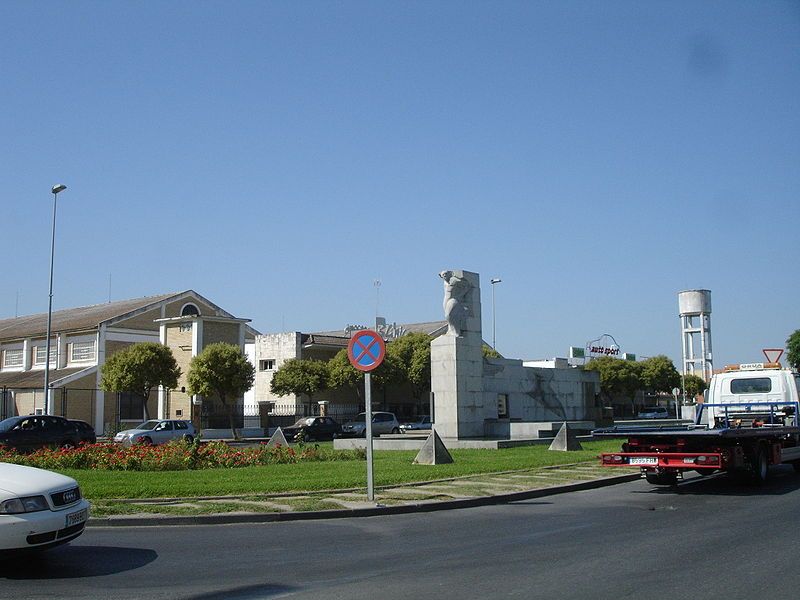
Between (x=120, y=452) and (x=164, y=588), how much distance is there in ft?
44.2

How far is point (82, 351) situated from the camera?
55375 mm

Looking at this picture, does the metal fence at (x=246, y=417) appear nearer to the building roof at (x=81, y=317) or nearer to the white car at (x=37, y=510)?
the building roof at (x=81, y=317)

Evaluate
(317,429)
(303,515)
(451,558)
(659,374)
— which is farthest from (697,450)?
(659,374)

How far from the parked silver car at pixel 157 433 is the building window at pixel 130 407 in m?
15.3

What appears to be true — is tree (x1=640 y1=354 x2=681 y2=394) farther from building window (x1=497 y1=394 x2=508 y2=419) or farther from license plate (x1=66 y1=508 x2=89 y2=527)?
license plate (x1=66 y1=508 x2=89 y2=527)

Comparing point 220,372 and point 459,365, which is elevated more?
point 220,372

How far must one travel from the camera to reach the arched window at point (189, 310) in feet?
194

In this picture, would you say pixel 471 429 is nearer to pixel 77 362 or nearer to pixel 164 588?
pixel 164 588

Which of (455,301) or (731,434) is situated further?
(455,301)

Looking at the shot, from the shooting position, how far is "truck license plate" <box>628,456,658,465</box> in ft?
51.3

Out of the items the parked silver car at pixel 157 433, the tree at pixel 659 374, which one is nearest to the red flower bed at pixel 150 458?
the parked silver car at pixel 157 433

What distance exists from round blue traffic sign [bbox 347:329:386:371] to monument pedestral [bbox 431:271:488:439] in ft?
56.3

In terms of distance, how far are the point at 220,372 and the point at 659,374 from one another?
54.1 metres

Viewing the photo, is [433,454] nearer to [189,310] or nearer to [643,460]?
[643,460]
